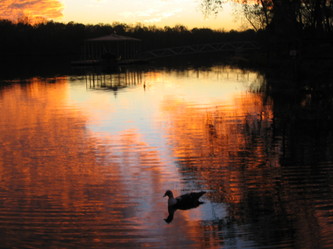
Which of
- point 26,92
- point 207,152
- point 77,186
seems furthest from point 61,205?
point 26,92

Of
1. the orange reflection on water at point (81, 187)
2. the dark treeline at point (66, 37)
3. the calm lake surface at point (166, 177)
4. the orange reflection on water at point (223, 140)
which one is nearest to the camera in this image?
the calm lake surface at point (166, 177)

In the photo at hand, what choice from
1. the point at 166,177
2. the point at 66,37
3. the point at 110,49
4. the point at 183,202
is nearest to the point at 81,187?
the point at 166,177

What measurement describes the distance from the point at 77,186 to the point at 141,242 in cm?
308

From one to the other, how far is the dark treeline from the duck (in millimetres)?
70598

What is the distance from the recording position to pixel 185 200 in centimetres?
820

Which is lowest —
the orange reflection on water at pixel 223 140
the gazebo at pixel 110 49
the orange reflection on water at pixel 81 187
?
the orange reflection on water at pixel 81 187

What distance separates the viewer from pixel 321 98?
2134cm

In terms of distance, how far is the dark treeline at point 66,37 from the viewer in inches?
3565

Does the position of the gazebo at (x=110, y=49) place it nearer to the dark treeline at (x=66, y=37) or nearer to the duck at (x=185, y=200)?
the dark treeline at (x=66, y=37)

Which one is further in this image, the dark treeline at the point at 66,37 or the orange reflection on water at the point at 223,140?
the dark treeline at the point at 66,37

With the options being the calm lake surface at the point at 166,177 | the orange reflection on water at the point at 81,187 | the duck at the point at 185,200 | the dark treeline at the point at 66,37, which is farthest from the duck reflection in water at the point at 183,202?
the dark treeline at the point at 66,37

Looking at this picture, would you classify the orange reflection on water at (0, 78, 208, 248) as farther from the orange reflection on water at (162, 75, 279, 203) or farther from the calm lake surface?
the orange reflection on water at (162, 75, 279, 203)

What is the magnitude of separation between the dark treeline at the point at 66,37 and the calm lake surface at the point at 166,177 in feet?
205

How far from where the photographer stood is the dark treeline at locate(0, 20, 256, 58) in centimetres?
9056
